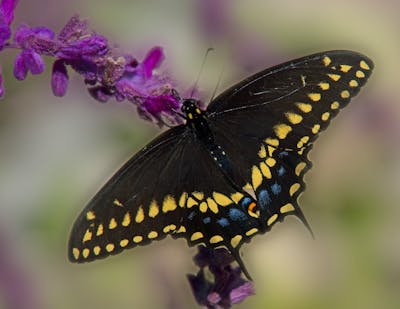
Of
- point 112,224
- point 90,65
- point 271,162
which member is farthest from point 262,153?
point 90,65

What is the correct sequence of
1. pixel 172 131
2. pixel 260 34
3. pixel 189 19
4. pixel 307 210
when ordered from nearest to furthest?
pixel 172 131 → pixel 307 210 → pixel 260 34 → pixel 189 19

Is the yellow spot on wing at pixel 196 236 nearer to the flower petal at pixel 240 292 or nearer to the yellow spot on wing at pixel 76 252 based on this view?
the flower petal at pixel 240 292

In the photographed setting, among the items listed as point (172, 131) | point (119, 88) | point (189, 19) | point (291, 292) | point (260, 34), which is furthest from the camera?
point (189, 19)

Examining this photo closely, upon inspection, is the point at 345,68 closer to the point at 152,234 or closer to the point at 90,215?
the point at 152,234

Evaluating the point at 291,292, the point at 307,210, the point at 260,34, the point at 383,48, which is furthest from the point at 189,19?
the point at 291,292

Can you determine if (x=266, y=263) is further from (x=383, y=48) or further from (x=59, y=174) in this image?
(x=383, y=48)

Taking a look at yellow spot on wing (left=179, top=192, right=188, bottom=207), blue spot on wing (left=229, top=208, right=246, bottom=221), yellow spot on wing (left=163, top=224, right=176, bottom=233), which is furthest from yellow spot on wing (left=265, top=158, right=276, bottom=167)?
yellow spot on wing (left=163, top=224, right=176, bottom=233)

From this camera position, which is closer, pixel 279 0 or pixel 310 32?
pixel 310 32

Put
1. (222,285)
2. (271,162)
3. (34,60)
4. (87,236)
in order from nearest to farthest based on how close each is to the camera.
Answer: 1. (34,60)
2. (87,236)
3. (222,285)
4. (271,162)
